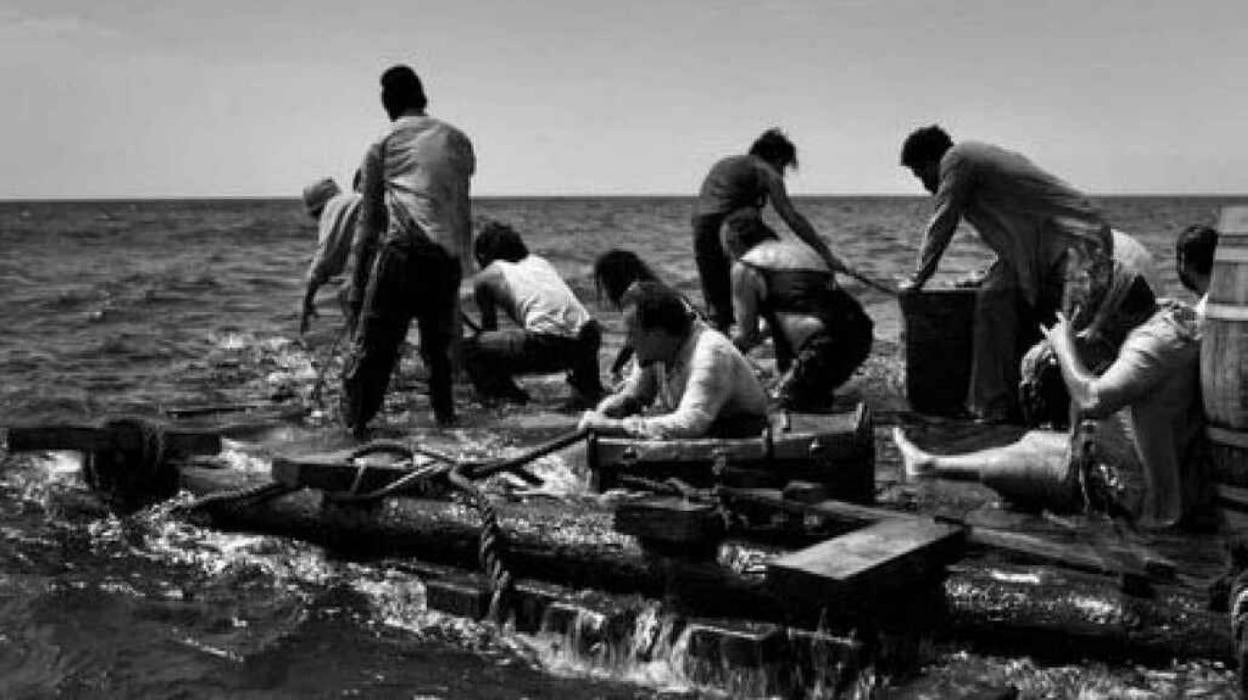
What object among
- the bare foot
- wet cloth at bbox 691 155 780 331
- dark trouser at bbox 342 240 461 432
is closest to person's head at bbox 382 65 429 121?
dark trouser at bbox 342 240 461 432

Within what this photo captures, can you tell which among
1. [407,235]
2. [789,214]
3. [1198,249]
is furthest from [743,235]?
[1198,249]

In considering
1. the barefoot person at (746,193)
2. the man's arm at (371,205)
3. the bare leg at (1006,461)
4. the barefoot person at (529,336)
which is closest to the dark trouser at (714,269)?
the barefoot person at (746,193)

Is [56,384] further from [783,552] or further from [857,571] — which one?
[857,571]

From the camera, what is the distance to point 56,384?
12906 mm

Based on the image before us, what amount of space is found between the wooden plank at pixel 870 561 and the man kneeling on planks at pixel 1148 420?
121 cm

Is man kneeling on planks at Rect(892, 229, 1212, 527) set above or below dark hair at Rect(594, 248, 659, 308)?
below

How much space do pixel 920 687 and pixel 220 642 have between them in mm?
2922

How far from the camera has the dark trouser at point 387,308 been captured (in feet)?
27.9

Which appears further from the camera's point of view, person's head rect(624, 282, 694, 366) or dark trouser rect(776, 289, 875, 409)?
dark trouser rect(776, 289, 875, 409)

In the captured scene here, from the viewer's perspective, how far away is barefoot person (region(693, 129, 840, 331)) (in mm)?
10234

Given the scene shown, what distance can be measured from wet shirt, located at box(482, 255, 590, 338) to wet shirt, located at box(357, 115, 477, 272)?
1412 millimetres

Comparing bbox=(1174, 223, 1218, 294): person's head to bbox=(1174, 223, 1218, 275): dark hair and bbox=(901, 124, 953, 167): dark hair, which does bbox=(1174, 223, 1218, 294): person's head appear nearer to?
bbox=(1174, 223, 1218, 275): dark hair

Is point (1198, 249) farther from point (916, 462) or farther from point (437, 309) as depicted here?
point (437, 309)

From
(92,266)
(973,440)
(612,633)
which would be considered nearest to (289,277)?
(92,266)
